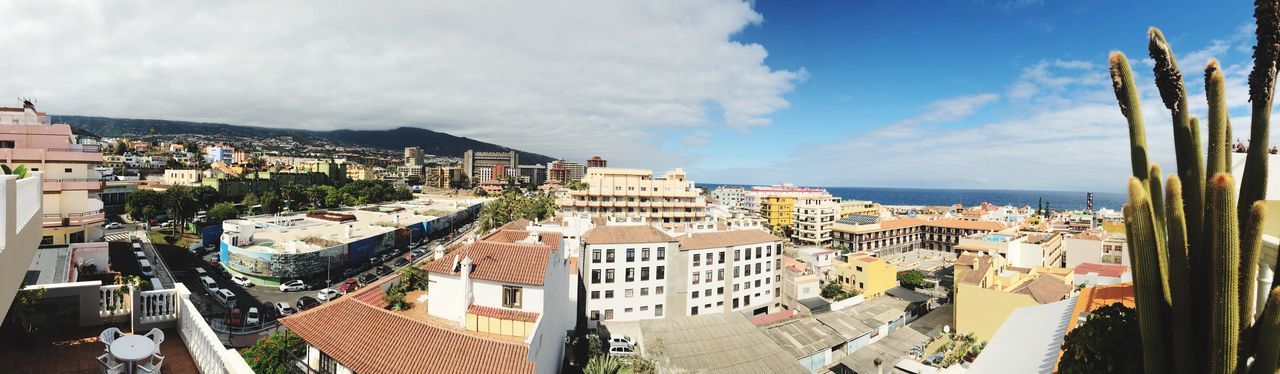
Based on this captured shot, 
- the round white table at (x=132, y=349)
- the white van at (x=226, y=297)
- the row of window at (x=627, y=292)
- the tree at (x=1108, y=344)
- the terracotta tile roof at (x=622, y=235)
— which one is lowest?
the white van at (x=226, y=297)

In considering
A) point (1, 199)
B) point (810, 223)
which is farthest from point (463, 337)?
point (810, 223)

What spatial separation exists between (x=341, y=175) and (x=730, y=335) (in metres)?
137

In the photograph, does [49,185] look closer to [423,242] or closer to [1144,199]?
[1144,199]

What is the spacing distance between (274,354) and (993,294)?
3787 cm

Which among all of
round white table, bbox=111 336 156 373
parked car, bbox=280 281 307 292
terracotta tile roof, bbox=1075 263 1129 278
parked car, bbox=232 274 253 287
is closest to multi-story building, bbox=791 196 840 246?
terracotta tile roof, bbox=1075 263 1129 278

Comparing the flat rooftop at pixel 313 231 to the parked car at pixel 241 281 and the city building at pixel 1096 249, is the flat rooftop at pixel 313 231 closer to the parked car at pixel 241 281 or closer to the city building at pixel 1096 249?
the parked car at pixel 241 281

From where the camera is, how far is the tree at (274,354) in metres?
14.5

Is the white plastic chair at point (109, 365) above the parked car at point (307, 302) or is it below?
above

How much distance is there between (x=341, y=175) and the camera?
136000mm

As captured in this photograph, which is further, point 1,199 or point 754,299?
point 754,299

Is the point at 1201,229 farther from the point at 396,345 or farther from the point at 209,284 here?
the point at 209,284

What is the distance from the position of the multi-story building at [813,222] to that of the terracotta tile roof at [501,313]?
7577cm

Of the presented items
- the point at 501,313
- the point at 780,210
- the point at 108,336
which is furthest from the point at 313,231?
the point at 780,210

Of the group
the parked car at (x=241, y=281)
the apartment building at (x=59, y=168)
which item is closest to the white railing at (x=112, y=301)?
the apartment building at (x=59, y=168)
